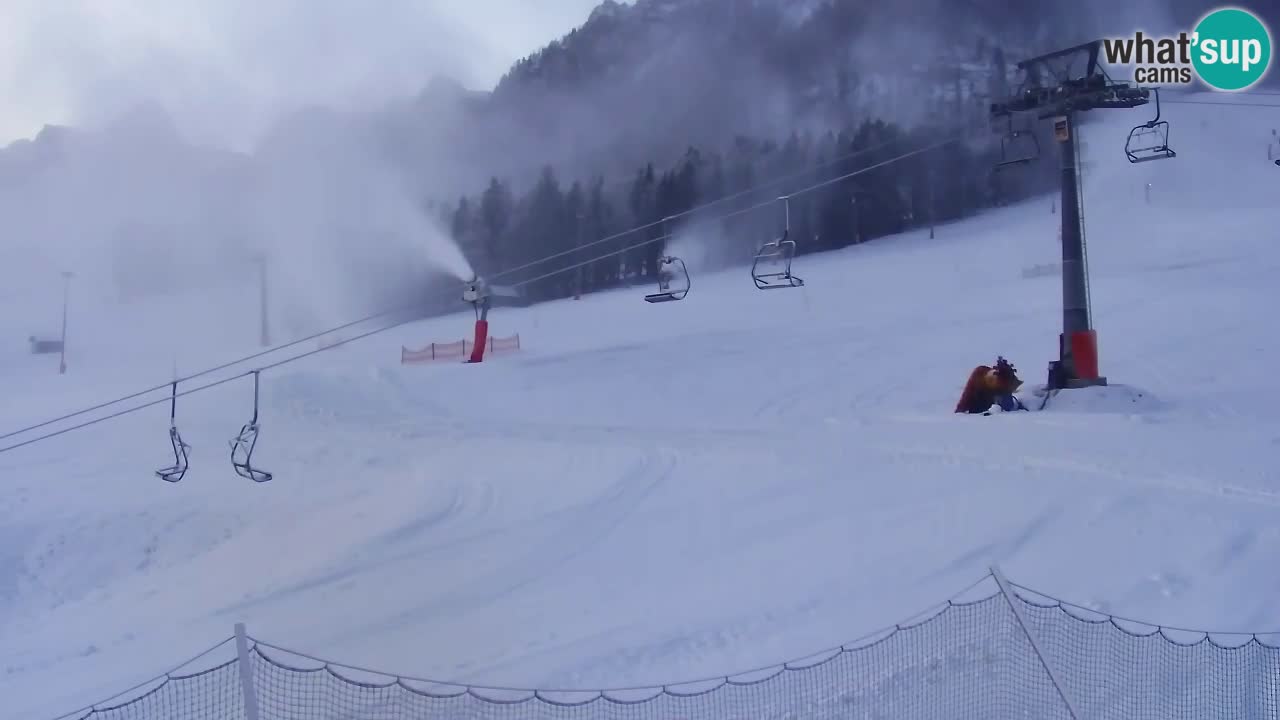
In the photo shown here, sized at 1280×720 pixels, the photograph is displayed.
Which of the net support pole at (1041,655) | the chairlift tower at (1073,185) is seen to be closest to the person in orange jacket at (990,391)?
the chairlift tower at (1073,185)

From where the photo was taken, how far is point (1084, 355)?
17.4 m

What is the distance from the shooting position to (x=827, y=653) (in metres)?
7.49

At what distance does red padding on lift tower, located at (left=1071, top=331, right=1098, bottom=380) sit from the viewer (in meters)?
17.4

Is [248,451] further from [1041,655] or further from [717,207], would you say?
[717,207]

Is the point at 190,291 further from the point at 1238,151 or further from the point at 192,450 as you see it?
the point at 1238,151

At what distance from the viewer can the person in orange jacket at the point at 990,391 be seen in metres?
16.4

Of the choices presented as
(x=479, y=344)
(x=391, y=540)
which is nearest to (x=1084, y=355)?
(x=391, y=540)

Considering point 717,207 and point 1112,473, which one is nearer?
point 1112,473

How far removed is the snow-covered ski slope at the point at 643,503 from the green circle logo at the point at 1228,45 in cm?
707

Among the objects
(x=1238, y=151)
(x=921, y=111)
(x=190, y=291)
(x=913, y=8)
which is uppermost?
(x=913, y=8)

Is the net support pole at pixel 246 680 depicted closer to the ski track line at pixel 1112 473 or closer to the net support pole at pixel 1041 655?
the net support pole at pixel 1041 655

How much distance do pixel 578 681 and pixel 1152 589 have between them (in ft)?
16.8

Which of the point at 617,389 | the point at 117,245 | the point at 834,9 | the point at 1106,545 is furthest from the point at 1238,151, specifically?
the point at 117,245

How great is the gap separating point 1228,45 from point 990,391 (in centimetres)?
1977
